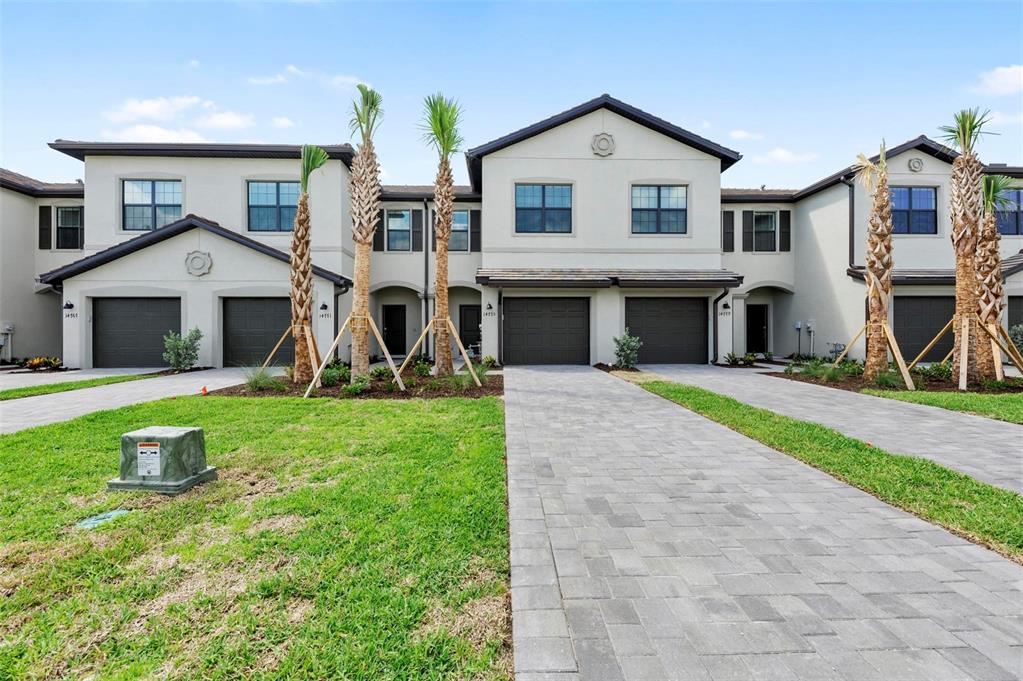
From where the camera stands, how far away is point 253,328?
57.3ft

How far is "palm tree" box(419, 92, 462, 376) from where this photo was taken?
40.2 ft

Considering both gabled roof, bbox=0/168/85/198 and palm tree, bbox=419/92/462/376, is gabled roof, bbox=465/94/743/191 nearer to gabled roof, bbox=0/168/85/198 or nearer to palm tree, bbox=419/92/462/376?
palm tree, bbox=419/92/462/376

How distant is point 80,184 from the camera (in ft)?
65.0

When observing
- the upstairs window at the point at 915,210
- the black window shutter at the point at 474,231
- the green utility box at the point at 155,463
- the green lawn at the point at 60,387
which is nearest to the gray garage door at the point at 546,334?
the black window shutter at the point at 474,231

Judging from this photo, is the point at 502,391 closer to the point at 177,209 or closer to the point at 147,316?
the point at 147,316

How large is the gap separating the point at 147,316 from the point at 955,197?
25119mm

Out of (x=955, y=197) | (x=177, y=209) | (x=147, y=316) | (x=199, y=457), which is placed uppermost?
(x=177, y=209)

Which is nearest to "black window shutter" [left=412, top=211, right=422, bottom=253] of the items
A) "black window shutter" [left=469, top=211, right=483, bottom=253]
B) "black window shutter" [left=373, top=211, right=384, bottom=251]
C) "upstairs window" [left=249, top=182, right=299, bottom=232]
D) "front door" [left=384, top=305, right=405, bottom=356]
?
"black window shutter" [left=373, top=211, right=384, bottom=251]

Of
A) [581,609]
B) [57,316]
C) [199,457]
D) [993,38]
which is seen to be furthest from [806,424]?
[57,316]

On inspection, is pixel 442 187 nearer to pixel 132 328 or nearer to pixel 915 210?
pixel 132 328

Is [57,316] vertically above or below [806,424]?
above

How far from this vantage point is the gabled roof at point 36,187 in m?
17.8

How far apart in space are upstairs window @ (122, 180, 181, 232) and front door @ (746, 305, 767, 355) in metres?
24.7

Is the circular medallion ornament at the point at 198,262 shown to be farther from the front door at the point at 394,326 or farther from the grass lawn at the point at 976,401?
the grass lawn at the point at 976,401
